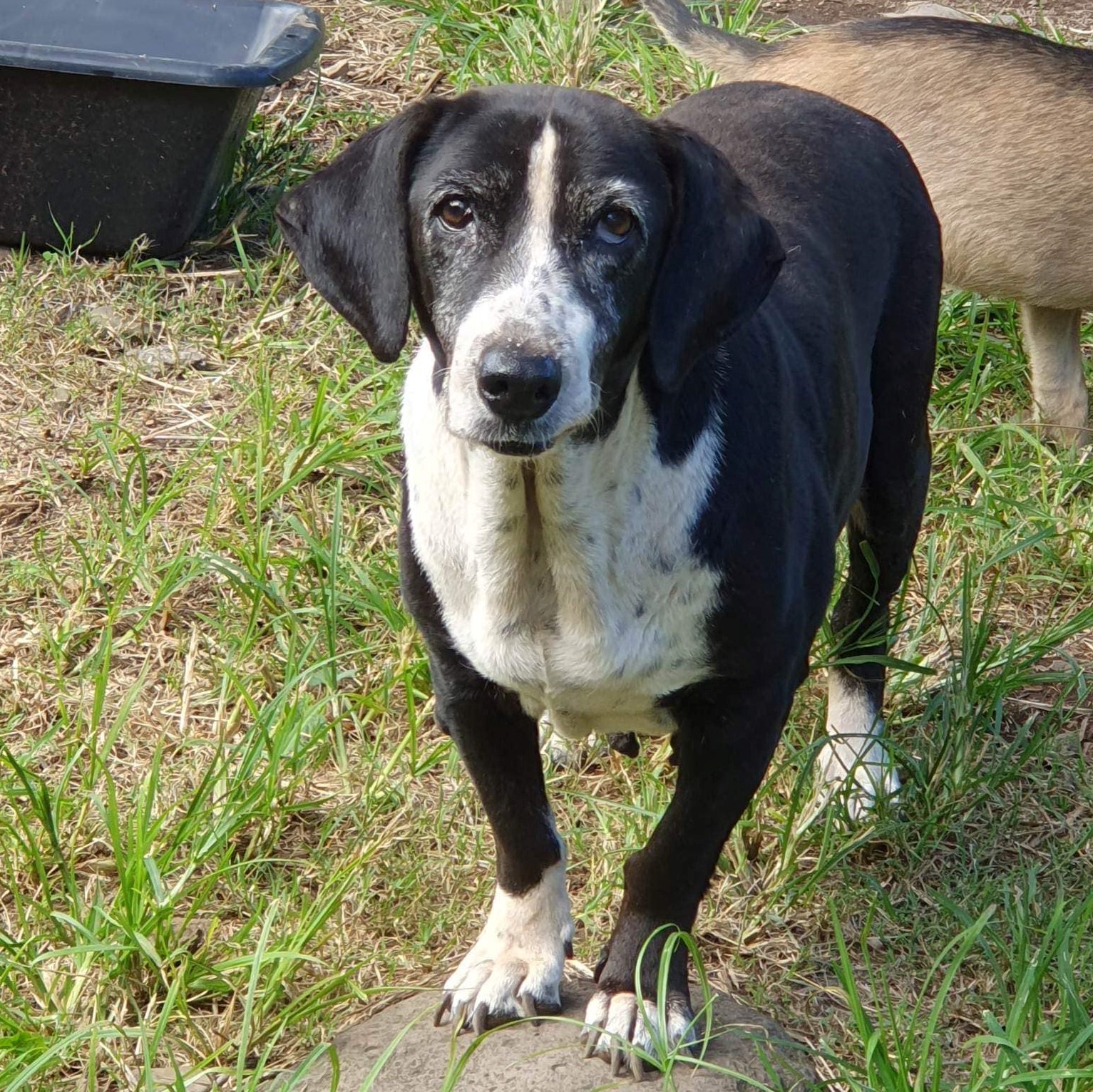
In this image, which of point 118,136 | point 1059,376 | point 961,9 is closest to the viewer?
point 1059,376

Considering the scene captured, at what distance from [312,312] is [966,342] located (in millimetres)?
1930

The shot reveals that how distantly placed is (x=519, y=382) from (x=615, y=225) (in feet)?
1.00

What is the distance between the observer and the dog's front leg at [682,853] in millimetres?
2604

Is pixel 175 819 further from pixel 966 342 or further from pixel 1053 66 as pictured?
pixel 1053 66

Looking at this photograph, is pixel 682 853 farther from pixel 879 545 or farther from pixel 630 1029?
pixel 879 545

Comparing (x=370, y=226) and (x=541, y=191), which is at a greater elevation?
(x=541, y=191)

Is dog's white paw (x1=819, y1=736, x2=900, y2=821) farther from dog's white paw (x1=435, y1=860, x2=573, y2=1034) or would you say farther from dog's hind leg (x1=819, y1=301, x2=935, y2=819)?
dog's white paw (x1=435, y1=860, x2=573, y2=1034)

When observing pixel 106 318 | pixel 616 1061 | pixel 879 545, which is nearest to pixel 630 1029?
pixel 616 1061

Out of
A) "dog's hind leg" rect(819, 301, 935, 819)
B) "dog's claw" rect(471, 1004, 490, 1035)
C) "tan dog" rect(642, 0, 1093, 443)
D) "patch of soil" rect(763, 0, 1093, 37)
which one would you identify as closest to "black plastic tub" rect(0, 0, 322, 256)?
"tan dog" rect(642, 0, 1093, 443)

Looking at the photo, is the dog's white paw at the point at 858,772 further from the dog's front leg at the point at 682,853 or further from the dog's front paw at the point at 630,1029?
the dog's front paw at the point at 630,1029

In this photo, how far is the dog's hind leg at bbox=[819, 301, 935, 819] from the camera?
3.41 metres

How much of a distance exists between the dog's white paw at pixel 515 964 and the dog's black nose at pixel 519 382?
38.2 inches

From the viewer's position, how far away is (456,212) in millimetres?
2309

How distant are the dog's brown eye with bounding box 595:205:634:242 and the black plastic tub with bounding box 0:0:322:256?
2.72 metres
